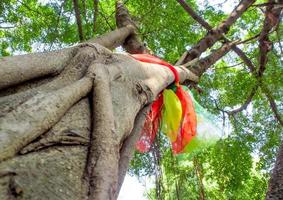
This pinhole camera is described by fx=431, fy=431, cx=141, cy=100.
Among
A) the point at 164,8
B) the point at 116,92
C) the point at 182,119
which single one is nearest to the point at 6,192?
the point at 116,92

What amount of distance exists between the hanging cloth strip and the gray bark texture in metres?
0.59

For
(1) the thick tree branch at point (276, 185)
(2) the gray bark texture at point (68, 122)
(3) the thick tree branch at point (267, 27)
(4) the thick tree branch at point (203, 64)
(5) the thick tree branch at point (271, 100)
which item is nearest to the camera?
(2) the gray bark texture at point (68, 122)

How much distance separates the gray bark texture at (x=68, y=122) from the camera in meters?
1.11

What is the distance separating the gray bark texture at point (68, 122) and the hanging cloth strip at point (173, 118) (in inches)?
23.4

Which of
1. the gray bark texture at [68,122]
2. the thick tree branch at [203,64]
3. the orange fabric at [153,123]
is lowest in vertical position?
the gray bark texture at [68,122]

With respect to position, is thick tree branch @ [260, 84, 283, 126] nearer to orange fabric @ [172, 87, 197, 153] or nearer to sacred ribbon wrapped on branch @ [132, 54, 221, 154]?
sacred ribbon wrapped on branch @ [132, 54, 221, 154]

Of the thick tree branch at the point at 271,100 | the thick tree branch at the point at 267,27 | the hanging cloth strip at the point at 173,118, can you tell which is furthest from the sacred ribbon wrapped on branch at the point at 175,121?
the thick tree branch at the point at 271,100

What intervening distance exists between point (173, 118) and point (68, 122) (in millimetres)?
1251

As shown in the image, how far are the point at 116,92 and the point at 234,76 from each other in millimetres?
3955

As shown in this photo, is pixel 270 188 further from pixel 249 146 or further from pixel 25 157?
pixel 249 146

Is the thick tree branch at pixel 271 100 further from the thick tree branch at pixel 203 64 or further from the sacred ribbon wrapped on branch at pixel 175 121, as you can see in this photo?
the sacred ribbon wrapped on branch at pixel 175 121

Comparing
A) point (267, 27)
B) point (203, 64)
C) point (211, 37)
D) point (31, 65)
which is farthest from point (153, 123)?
point (267, 27)

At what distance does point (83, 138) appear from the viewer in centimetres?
133

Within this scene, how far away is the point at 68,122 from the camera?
1.37 meters
